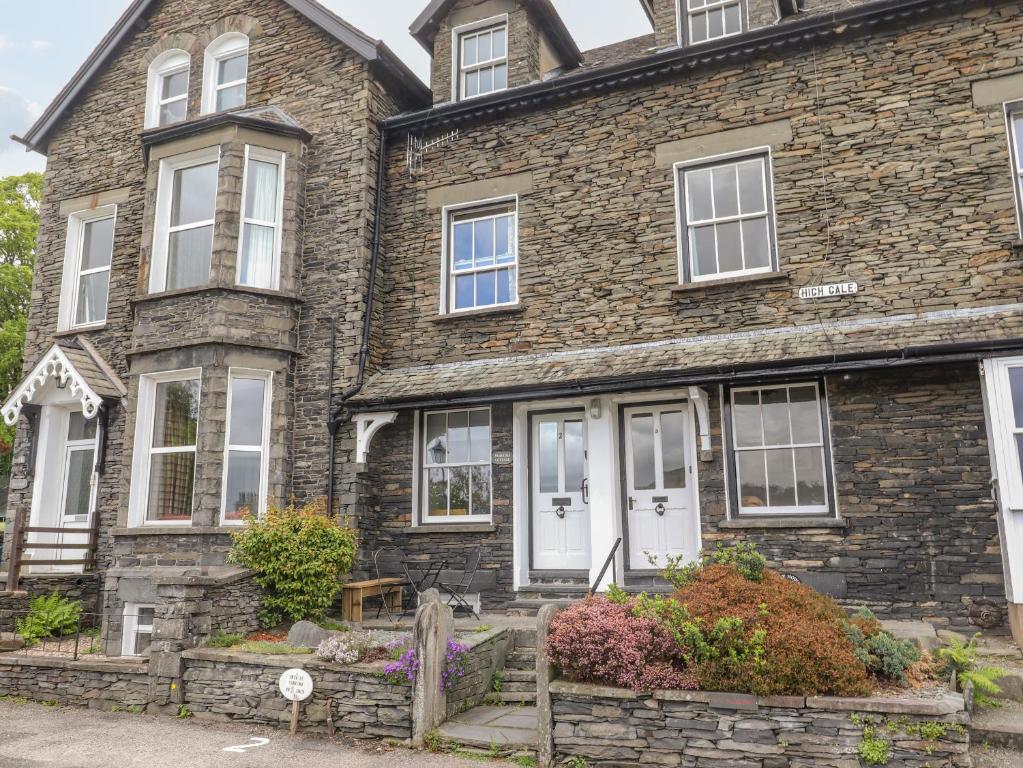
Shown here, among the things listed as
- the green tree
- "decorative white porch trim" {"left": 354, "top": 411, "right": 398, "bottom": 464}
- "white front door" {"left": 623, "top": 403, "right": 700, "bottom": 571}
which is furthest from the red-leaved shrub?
the green tree

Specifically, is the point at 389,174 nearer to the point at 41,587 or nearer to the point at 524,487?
the point at 524,487

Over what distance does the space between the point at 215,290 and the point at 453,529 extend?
4855 mm

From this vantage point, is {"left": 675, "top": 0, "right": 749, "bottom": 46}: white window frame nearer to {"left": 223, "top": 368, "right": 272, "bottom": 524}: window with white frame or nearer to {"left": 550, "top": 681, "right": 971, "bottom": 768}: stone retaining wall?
{"left": 223, "top": 368, "right": 272, "bottom": 524}: window with white frame

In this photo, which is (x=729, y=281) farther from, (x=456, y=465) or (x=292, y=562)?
(x=292, y=562)

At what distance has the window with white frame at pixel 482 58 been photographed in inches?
524

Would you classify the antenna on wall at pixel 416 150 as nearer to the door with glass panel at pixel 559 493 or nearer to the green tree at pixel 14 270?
the door with glass panel at pixel 559 493

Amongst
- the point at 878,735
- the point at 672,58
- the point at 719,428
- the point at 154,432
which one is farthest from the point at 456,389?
the point at 878,735

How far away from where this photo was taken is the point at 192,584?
9289mm

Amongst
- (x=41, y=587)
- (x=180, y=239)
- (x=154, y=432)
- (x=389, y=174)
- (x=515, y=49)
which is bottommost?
(x=41, y=587)

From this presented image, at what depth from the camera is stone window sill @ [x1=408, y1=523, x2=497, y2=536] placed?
11335 mm

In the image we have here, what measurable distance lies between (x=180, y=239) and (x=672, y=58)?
7823mm

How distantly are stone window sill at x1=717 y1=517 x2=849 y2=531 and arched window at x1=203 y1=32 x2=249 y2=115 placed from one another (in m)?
10.7

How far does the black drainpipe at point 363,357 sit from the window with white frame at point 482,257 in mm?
1134

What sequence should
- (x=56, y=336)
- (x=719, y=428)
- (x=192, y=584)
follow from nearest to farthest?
(x=192, y=584), (x=719, y=428), (x=56, y=336)
